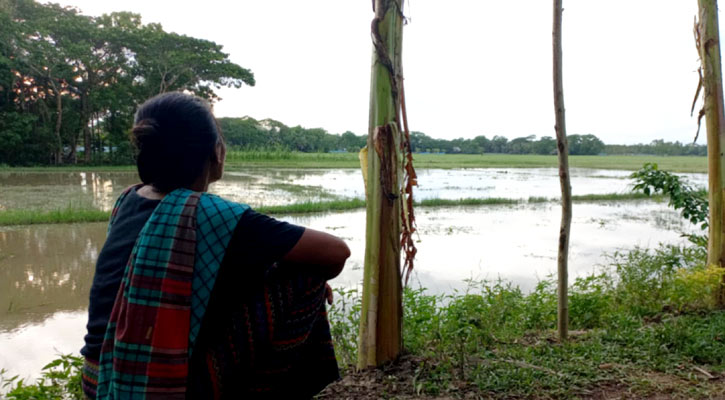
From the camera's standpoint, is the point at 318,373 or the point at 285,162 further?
the point at 285,162

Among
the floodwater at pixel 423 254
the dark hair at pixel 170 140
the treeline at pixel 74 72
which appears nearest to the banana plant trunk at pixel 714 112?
the floodwater at pixel 423 254

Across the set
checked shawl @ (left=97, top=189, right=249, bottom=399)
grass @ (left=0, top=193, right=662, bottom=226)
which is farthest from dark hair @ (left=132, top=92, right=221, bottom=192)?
grass @ (left=0, top=193, right=662, bottom=226)

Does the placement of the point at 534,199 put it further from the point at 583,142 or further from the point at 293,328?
the point at 583,142

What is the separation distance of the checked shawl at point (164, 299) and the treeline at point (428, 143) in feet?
109

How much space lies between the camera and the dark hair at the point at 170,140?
4.18 feet

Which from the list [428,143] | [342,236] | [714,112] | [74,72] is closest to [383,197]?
[714,112]

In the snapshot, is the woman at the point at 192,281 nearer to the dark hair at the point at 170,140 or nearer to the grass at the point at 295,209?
the dark hair at the point at 170,140

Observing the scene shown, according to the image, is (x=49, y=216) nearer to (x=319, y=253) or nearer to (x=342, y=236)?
(x=342, y=236)

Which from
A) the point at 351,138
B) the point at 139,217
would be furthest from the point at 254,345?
the point at 351,138

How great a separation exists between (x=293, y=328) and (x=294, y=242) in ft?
1.07

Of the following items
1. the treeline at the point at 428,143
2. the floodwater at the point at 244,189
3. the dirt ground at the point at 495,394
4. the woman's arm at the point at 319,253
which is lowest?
the dirt ground at the point at 495,394

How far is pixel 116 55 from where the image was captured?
70.5 ft

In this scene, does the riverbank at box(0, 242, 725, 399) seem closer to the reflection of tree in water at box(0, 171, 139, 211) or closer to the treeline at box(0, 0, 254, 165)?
the reflection of tree in water at box(0, 171, 139, 211)

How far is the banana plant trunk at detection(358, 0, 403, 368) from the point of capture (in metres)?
2.62
